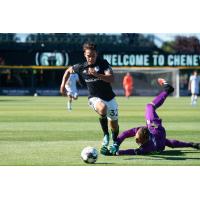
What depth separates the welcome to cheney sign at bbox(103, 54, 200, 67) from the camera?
82.8ft

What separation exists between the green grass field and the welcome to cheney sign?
7225mm

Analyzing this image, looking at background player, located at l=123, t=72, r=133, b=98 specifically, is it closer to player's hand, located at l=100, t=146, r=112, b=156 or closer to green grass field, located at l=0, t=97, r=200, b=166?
green grass field, located at l=0, t=97, r=200, b=166

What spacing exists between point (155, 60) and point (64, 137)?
19.1 meters

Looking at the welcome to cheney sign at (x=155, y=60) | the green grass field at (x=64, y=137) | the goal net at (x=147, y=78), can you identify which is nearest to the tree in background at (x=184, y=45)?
the welcome to cheney sign at (x=155, y=60)

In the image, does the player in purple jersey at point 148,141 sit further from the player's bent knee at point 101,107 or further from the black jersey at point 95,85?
the black jersey at point 95,85

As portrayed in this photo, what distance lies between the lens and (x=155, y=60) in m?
29.9

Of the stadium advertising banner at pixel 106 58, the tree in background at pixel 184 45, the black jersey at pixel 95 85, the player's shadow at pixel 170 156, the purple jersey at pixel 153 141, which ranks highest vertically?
the tree in background at pixel 184 45

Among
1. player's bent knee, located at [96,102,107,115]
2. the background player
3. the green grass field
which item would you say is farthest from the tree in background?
player's bent knee, located at [96,102,107,115]

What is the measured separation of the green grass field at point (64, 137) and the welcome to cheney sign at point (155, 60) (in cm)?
723

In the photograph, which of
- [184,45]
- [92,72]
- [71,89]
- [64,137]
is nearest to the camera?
[92,72]

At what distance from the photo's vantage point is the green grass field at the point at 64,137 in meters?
8.48

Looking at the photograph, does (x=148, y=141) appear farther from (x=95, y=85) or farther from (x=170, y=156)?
(x=95, y=85)

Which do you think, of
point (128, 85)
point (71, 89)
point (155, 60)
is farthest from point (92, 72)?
point (155, 60)
